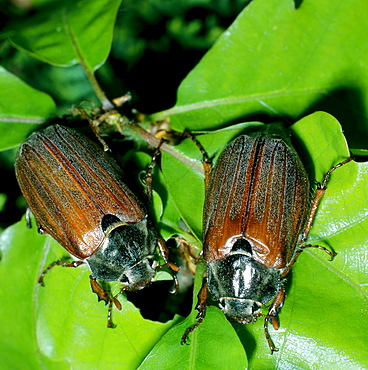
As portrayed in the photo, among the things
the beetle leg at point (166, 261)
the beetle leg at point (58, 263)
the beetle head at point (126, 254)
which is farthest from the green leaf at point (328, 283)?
the beetle leg at point (58, 263)

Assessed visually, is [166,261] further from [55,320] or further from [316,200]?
[316,200]

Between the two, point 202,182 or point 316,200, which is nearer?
point 316,200

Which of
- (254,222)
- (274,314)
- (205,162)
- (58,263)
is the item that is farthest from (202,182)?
(58,263)

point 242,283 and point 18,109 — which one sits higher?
point 18,109

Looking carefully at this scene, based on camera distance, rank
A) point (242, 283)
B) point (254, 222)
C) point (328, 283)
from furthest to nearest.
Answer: point (242, 283), point (254, 222), point (328, 283)

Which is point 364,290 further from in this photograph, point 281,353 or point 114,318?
point 114,318

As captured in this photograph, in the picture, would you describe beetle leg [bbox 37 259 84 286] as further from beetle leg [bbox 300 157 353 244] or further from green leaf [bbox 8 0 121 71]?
beetle leg [bbox 300 157 353 244]

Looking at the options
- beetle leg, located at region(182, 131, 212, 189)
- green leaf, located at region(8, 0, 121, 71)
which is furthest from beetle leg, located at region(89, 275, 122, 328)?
green leaf, located at region(8, 0, 121, 71)
